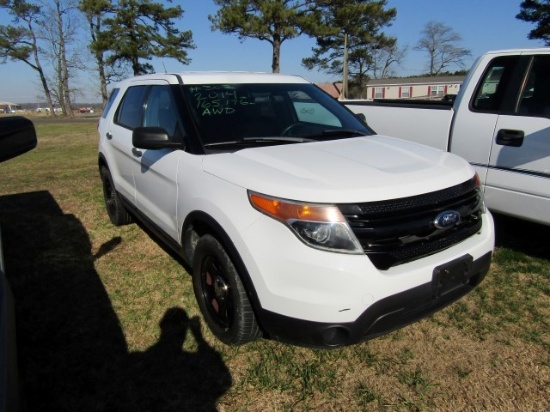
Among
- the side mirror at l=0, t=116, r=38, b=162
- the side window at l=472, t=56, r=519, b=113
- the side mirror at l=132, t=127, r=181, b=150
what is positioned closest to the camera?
the side mirror at l=0, t=116, r=38, b=162

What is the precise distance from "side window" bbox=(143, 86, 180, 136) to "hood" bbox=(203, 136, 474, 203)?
0.71 metres

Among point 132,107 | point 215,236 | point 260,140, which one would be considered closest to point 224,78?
point 260,140

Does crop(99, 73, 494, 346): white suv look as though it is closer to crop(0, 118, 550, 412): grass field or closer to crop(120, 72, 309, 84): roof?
crop(120, 72, 309, 84): roof

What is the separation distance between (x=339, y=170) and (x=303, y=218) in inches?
16.1

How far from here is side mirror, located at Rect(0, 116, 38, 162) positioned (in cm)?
182

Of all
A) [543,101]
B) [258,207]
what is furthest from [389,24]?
[258,207]

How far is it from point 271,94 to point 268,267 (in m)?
1.78

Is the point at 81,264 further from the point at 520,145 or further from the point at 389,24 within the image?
the point at 389,24

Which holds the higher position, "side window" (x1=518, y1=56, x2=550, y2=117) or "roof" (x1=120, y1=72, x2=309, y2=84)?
"roof" (x1=120, y1=72, x2=309, y2=84)

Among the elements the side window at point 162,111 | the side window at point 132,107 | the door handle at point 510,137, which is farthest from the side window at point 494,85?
the side window at point 132,107

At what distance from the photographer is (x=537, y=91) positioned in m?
3.61

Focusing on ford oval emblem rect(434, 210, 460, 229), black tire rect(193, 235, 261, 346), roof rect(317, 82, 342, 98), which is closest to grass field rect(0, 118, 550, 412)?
black tire rect(193, 235, 261, 346)

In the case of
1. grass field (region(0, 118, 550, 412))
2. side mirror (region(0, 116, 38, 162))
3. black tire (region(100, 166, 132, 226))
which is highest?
side mirror (region(0, 116, 38, 162))

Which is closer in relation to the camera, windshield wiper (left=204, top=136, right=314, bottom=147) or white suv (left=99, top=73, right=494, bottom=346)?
white suv (left=99, top=73, right=494, bottom=346)
